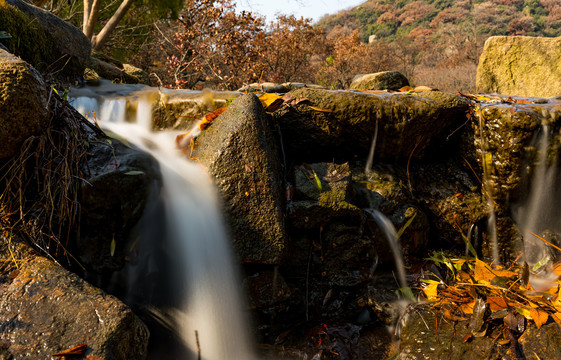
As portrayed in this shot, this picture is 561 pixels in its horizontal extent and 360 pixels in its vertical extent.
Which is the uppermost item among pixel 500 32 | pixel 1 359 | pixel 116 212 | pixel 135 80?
pixel 500 32

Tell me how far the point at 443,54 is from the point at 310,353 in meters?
23.9

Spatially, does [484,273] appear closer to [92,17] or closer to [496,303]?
[496,303]

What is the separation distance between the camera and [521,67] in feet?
23.2

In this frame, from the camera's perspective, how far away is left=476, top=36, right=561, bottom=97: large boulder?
22.2 ft

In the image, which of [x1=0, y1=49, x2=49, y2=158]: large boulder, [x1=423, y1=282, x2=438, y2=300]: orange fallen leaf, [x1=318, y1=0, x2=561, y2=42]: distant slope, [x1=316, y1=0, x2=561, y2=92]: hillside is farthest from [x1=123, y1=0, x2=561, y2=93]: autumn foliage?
[x1=423, y1=282, x2=438, y2=300]: orange fallen leaf

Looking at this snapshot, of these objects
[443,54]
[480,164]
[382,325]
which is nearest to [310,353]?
[382,325]

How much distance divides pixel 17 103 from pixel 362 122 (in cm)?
241

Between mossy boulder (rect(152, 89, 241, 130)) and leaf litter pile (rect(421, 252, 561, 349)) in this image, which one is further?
mossy boulder (rect(152, 89, 241, 130))

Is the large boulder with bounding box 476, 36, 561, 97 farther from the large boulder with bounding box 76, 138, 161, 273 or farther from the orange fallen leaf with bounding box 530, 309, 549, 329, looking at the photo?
the large boulder with bounding box 76, 138, 161, 273

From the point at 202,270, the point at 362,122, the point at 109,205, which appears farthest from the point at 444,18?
the point at 109,205

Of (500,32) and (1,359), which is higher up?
(500,32)

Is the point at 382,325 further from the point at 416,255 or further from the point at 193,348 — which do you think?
the point at 193,348

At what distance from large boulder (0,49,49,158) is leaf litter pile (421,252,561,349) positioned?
2.74 m

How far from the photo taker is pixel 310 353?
205 centimetres
